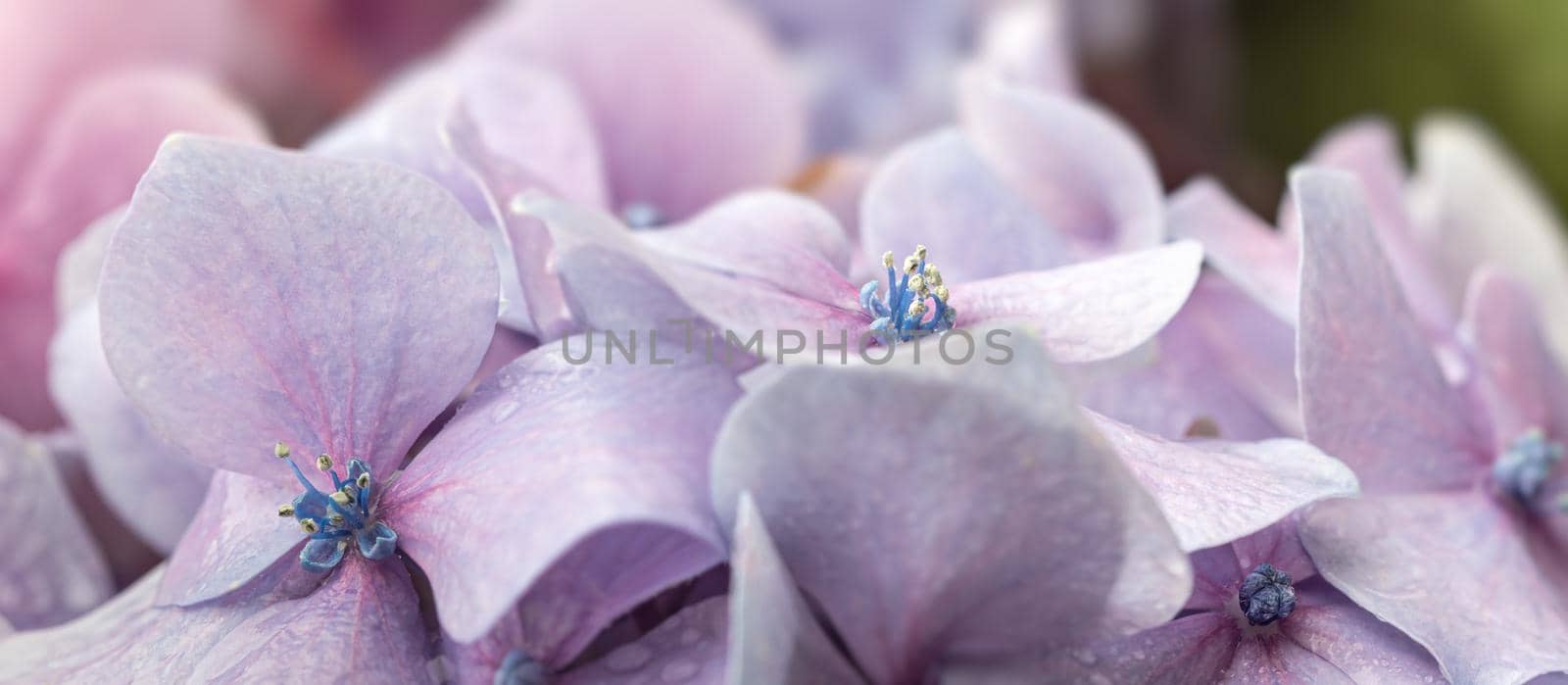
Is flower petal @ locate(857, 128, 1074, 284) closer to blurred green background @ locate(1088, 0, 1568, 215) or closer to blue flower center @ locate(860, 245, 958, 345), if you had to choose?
blue flower center @ locate(860, 245, 958, 345)

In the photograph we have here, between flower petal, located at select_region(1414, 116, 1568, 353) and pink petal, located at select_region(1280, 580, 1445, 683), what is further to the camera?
flower petal, located at select_region(1414, 116, 1568, 353)

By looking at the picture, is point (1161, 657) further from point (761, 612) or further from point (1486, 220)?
point (1486, 220)

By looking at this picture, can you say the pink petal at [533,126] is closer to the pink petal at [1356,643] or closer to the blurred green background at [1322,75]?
the pink petal at [1356,643]

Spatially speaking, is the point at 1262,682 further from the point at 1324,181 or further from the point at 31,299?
the point at 31,299

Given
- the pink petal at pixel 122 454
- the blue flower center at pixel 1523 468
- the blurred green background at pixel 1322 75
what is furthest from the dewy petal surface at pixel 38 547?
the blurred green background at pixel 1322 75

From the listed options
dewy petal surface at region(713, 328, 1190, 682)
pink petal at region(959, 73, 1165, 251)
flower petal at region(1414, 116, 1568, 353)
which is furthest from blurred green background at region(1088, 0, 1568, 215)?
dewy petal surface at region(713, 328, 1190, 682)

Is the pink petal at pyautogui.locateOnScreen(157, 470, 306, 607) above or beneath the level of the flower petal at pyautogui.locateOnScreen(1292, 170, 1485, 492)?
beneath
